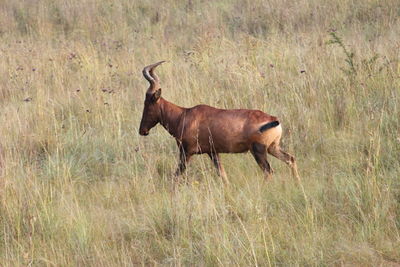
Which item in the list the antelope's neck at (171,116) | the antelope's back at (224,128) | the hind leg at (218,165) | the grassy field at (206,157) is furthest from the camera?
the antelope's neck at (171,116)

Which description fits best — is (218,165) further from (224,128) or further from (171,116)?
(171,116)

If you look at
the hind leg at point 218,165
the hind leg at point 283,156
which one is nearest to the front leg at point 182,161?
the hind leg at point 218,165

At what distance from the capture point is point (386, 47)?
9.47m

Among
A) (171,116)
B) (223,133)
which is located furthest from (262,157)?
(171,116)

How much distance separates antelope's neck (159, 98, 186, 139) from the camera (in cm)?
661

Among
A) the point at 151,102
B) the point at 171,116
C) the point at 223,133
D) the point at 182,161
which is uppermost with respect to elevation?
the point at 151,102

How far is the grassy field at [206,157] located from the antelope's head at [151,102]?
0.35 meters

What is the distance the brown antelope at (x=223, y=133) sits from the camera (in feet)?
19.9

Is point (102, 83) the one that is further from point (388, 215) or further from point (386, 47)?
point (388, 215)

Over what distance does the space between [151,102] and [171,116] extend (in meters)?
0.26

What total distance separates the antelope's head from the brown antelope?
10 mm

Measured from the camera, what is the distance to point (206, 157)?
7.11 m

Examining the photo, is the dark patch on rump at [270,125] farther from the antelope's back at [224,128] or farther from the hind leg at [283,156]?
the hind leg at [283,156]

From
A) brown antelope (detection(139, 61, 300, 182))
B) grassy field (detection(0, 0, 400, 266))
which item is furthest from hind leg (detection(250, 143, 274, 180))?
grassy field (detection(0, 0, 400, 266))
